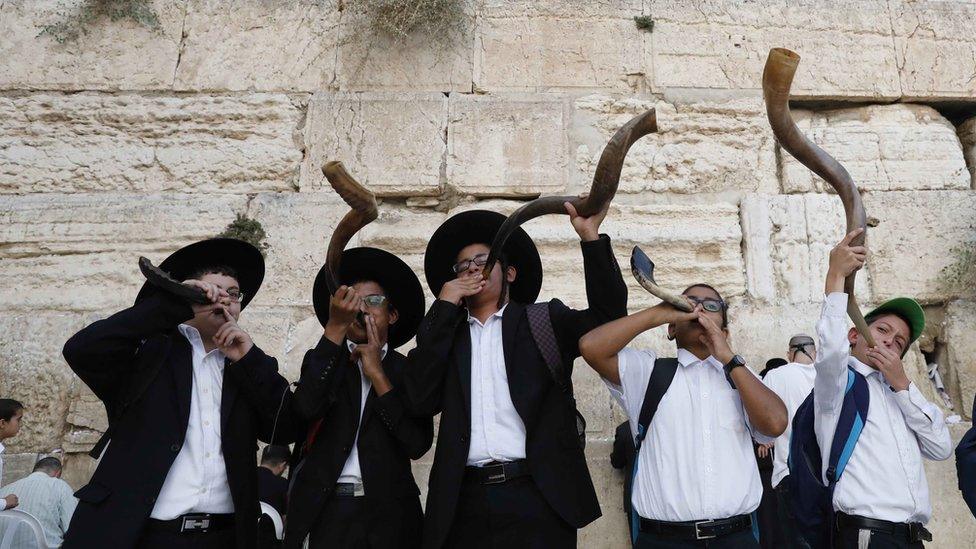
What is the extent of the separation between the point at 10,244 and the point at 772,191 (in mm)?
4808

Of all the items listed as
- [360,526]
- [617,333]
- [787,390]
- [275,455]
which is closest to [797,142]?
[617,333]

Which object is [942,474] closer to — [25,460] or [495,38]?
[495,38]

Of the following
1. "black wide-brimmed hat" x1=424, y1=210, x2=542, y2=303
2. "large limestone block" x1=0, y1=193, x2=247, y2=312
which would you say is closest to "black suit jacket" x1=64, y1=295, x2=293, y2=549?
"black wide-brimmed hat" x1=424, y1=210, x2=542, y2=303

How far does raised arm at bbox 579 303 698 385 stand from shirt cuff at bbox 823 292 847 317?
1.55ft

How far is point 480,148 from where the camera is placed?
544cm

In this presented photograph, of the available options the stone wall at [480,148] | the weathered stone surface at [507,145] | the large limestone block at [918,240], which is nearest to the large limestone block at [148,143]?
the stone wall at [480,148]

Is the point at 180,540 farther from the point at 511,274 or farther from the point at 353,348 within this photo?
the point at 511,274

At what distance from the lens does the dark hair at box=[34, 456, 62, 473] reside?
4508 mm

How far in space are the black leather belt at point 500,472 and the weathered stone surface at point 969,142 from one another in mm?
4333

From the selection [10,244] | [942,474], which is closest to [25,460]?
[10,244]

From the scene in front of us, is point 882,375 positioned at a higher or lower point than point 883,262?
lower

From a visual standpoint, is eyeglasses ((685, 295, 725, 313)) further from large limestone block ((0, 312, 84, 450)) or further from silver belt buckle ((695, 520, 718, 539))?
large limestone block ((0, 312, 84, 450))

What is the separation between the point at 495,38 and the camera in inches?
225

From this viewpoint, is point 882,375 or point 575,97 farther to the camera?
point 575,97
